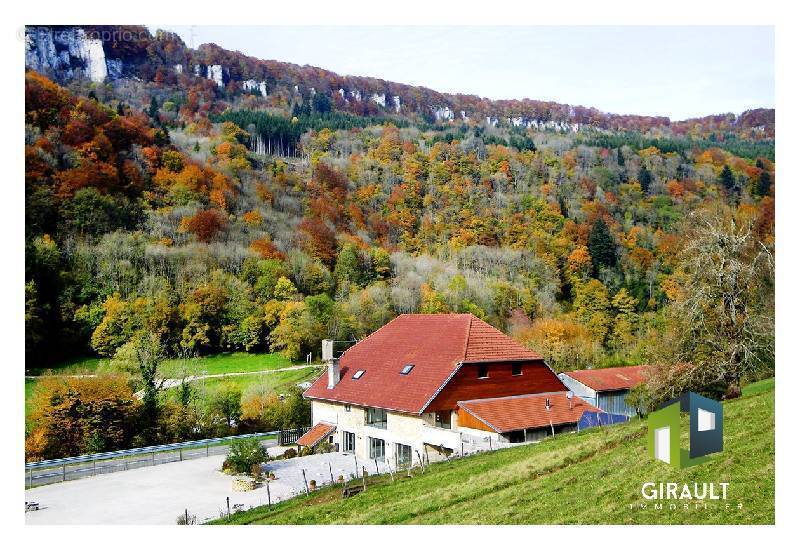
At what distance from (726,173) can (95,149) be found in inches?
723

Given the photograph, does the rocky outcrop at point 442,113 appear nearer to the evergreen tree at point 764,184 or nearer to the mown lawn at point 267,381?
the mown lawn at point 267,381

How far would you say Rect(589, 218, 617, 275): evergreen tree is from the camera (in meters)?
22.2

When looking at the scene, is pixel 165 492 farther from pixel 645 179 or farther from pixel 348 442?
pixel 645 179

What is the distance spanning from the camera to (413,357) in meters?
17.6

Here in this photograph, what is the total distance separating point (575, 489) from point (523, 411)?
5.40 metres

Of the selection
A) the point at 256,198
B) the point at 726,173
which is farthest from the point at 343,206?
the point at 726,173

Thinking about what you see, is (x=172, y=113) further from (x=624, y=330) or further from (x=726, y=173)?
(x=726, y=173)

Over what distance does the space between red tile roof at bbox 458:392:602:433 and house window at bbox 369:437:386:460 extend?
2187 mm

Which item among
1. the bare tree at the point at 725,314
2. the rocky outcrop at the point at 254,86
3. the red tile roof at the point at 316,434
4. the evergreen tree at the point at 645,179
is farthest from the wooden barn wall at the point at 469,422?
the rocky outcrop at the point at 254,86

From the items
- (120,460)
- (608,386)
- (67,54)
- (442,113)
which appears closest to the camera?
(67,54)

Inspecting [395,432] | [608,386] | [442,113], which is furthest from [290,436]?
[442,113]

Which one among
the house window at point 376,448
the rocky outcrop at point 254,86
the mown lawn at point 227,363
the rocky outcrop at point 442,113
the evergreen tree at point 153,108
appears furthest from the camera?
the rocky outcrop at point 254,86

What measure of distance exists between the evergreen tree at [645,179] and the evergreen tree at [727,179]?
319 centimetres

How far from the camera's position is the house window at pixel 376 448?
54.7ft
